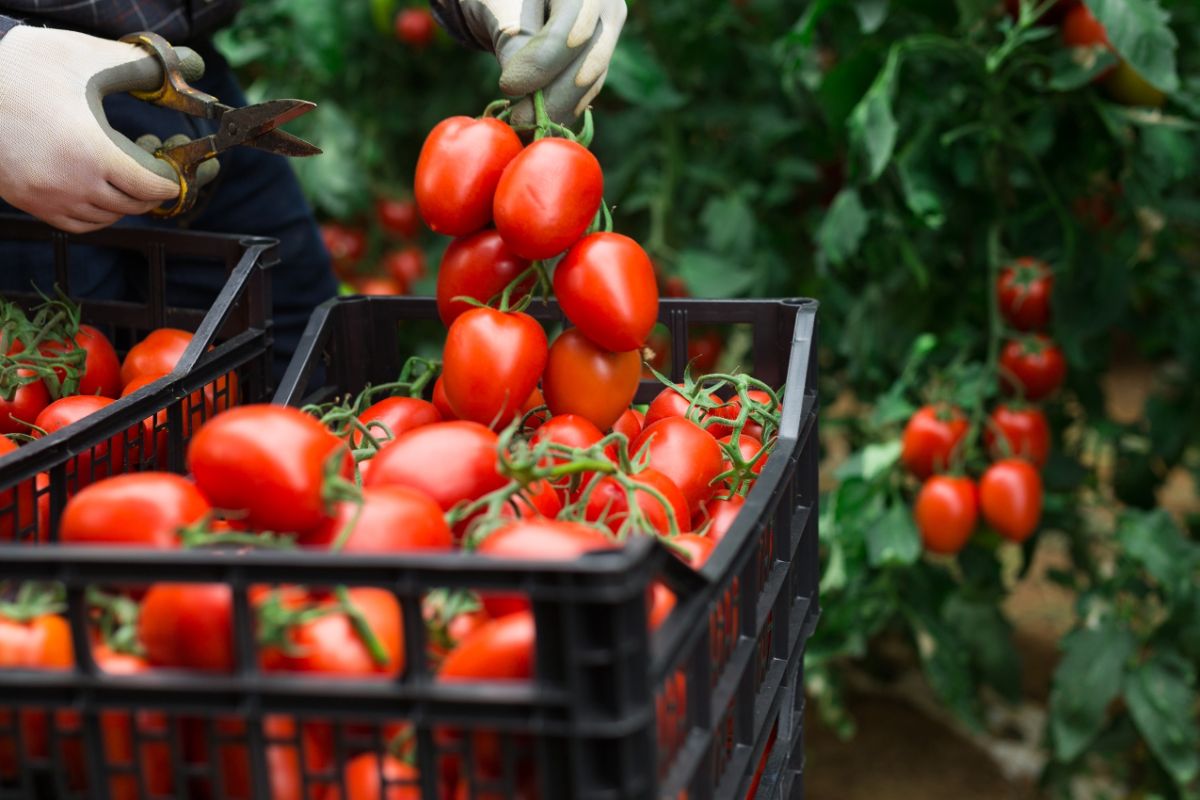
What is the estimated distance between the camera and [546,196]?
0.98 meters

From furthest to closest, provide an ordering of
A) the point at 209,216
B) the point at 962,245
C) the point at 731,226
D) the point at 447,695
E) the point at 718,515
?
the point at 731,226, the point at 962,245, the point at 209,216, the point at 718,515, the point at 447,695

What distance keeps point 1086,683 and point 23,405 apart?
1.39m

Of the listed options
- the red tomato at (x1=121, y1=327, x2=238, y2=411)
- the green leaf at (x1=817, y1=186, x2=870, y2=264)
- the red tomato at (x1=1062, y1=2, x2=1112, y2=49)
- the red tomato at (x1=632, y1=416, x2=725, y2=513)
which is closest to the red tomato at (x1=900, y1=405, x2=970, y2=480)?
the green leaf at (x1=817, y1=186, x2=870, y2=264)

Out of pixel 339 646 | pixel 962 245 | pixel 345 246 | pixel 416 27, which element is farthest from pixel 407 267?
pixel 339 646

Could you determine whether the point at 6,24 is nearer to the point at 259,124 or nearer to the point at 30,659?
the point at 259,124

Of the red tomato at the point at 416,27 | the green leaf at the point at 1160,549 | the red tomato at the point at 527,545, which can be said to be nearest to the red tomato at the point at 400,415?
the red tomato at the point at 527,545

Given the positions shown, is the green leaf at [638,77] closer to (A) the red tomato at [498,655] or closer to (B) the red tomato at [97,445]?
(B) the red tomato at [97,445]

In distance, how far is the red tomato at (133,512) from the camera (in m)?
0.71

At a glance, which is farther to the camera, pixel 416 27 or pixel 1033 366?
pixel 416 27

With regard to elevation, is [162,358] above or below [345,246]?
below

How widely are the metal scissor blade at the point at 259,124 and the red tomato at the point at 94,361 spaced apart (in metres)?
0.23

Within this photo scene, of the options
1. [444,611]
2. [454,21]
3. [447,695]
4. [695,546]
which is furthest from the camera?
[454,21]

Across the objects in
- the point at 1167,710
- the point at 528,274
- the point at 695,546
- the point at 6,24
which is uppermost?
the point at 6,24

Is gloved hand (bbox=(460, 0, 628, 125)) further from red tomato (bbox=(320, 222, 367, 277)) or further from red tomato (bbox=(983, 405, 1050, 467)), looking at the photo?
red tomato (bbox=(320, 222, 367, 277))
